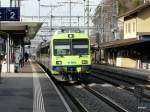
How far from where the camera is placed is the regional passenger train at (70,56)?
92.8 ft

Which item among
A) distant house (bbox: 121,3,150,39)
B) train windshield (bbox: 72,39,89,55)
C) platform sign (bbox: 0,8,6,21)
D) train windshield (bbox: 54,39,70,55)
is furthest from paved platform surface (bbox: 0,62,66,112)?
distant house (bbox: 121,3,150,39)

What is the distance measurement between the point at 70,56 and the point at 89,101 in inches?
292

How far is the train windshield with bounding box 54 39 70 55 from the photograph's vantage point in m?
28.8

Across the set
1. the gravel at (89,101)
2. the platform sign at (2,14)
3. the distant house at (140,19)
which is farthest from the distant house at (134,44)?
the gravel at (89,101)

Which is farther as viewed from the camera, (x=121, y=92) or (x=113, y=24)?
(x=113, y=24)

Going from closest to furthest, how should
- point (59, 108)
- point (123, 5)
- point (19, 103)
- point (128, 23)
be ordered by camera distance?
point (59, 108), point (19, 103), point (128, 23), point (123, 5)

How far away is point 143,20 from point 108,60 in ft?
63.7

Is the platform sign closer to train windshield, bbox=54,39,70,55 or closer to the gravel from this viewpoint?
train windshield, bbox=54,39,70,55

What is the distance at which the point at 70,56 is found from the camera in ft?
93.5

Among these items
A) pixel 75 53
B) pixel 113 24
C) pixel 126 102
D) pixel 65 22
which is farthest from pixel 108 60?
pixel 126 102

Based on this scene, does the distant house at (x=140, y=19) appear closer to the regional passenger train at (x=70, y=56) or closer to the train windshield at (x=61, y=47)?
the regional passenger train at (x=70, y=56)

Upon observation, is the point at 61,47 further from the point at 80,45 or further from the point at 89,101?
the point at 89,101

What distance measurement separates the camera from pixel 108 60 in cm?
8225

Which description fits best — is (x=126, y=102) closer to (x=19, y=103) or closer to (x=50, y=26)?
(x=19, y=103)
